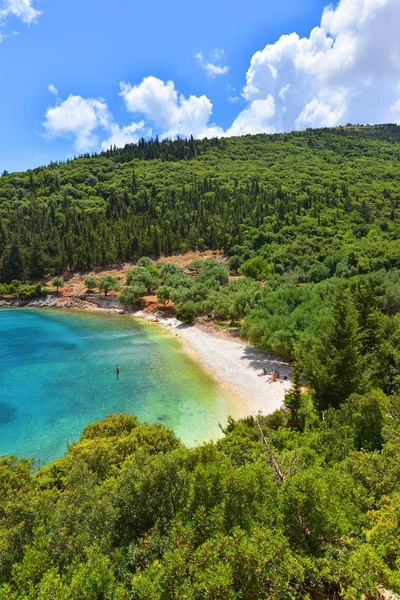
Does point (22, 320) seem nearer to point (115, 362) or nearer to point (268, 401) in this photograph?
point (115, 362)

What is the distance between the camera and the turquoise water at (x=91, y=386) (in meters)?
31.8

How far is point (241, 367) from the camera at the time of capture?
44.6 m

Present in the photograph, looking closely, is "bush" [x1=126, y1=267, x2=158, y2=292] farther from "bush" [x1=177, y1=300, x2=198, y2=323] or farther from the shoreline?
"bush" [x1=177, y1=300, x2=198, y2=323]

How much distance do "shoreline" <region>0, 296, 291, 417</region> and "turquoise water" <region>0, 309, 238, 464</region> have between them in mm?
1569

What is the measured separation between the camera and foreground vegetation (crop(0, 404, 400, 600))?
7570 mm

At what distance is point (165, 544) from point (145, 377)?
1389 inches

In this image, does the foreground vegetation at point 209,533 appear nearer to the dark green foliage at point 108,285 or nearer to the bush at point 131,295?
the bush at point 131,295

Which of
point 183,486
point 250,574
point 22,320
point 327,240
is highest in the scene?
point 327,240

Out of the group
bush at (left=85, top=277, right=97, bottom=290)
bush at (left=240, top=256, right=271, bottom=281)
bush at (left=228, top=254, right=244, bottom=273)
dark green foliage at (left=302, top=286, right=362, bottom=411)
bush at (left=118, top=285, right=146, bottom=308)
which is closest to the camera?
dark green foliage at (left=302, top=286, right=362, bottom=411)

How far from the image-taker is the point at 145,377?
144ft

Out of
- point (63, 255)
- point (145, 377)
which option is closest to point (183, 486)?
point (145, 377)

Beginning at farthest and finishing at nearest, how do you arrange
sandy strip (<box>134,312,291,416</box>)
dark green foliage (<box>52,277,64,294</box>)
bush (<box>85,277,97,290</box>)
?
1. dark green foliage (<box>52,277,64,294</box>)
2. bush (<box>85,277,97,290</box>)
3. sandy strip (<box>134,312,291,416</box>)

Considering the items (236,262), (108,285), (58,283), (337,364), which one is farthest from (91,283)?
(337,364)

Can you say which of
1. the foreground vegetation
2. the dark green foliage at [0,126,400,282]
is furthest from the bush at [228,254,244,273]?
the foreground vegetation
